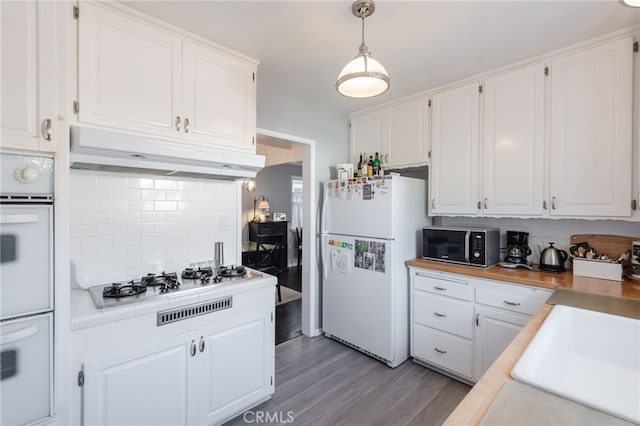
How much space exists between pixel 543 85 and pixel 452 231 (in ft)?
4.07

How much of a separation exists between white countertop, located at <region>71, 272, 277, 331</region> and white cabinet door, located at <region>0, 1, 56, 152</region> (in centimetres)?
76

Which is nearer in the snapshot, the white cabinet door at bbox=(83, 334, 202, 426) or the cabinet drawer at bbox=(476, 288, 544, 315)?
the white cabinet door at bbox=(83, 334, 202, 426)

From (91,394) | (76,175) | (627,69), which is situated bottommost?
(91,394)

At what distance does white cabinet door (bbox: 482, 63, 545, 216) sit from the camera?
86.0 inches

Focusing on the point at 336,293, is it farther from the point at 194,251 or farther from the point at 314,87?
the point at 314,87

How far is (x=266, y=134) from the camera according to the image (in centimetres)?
271

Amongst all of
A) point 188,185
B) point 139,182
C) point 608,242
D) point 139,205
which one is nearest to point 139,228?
point 139,205

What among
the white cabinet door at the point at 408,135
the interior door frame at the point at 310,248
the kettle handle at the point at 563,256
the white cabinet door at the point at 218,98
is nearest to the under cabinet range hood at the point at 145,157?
the white cabinet door at the point at 218,98

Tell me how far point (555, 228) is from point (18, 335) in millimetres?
3298

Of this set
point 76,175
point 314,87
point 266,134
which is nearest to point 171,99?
point 76,175

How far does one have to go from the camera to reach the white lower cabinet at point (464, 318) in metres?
2.03

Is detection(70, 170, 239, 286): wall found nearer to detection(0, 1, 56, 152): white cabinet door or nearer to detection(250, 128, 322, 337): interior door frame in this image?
detection(0, 1, 56, 152): white cabinet door

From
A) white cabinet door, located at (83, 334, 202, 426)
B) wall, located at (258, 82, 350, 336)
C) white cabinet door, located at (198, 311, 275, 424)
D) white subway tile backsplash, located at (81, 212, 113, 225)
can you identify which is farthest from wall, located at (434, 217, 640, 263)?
white subway tile backsplash, located at (81, 212, 113, 225)

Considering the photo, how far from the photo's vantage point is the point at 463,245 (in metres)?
2.40
